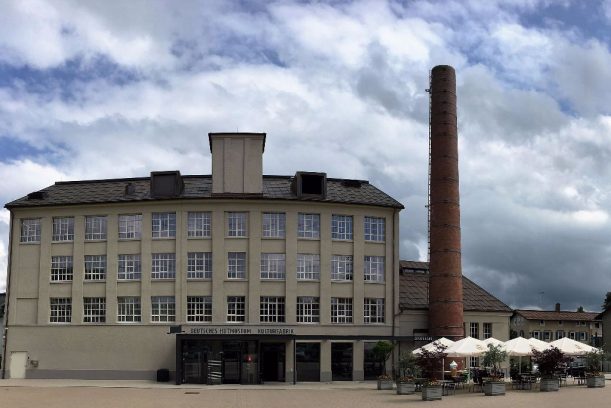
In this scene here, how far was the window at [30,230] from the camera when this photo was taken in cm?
6031

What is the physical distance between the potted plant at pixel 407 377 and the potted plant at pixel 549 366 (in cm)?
703

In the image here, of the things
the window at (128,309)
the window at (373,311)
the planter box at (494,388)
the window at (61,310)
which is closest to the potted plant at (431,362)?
the planter box at (494,388)

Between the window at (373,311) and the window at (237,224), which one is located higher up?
the window at (237,224)

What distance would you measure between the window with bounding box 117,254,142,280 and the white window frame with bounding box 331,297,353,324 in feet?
47.7

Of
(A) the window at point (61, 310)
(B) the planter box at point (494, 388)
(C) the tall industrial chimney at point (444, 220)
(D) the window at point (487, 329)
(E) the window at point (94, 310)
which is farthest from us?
(D) the window at point (487, 329)

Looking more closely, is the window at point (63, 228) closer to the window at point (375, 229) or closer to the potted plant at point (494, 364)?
the window at point (375, 229)

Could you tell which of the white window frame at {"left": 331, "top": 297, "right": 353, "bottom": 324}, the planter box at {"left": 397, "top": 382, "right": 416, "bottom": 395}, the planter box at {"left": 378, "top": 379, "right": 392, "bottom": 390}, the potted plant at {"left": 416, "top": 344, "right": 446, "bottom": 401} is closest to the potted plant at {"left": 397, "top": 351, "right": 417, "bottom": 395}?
the planter box at {"left": 397, "top": 382, "right": 416, "bottom": 395}

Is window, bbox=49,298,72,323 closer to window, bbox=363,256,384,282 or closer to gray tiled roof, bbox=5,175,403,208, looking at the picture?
gray tiled roof, bbox=5,175,403,208

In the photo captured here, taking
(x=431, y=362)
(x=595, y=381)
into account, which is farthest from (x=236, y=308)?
(x=595, y=381)

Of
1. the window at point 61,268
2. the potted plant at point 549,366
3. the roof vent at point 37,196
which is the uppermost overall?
the roof vent at point 37,196

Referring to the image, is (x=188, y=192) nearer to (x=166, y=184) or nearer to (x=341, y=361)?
(x=166, y=184)

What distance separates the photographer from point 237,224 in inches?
2285

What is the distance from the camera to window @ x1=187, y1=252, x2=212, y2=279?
57.4 metres

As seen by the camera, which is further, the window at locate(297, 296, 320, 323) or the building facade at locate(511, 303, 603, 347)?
the building facade at locate(511, 303, 603, 347)
